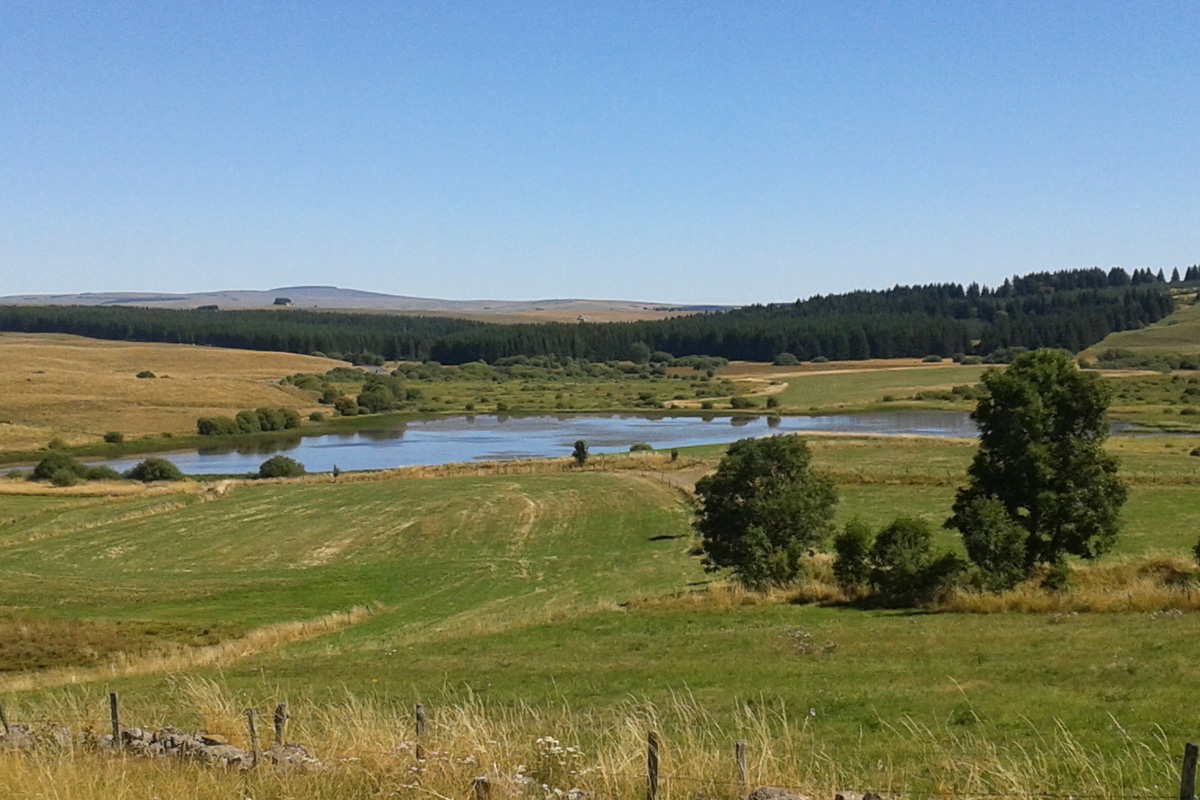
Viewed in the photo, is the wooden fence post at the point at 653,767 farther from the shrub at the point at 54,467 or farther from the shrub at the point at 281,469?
the shrub at the point at 54,467

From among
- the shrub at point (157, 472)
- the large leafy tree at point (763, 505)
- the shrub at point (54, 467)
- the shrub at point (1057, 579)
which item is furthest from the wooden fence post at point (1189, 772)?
the shrub at point (54, 467)

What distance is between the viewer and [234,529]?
1890 inches

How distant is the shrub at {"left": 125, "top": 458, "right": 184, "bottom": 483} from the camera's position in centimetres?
6944

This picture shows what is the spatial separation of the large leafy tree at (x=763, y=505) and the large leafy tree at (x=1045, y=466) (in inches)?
216

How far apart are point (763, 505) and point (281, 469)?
154 ft

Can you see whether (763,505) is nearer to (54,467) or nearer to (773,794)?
(773,794)

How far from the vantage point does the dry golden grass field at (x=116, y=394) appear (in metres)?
96.5

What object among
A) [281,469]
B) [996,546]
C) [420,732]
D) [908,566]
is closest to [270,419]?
[281,469]

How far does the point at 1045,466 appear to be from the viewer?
24984 mm

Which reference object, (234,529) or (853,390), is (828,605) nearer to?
(234,529)

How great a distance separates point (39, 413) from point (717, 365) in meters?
105

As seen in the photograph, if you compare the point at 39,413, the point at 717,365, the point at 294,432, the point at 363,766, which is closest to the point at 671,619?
the point at 363,766

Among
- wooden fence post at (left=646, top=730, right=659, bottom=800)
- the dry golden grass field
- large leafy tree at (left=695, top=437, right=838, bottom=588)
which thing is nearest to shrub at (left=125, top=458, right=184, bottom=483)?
the dry golden grass field

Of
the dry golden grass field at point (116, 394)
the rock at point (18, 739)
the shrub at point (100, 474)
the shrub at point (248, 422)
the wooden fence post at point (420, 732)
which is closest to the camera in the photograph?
the wooden fence post at point (420, 732)
